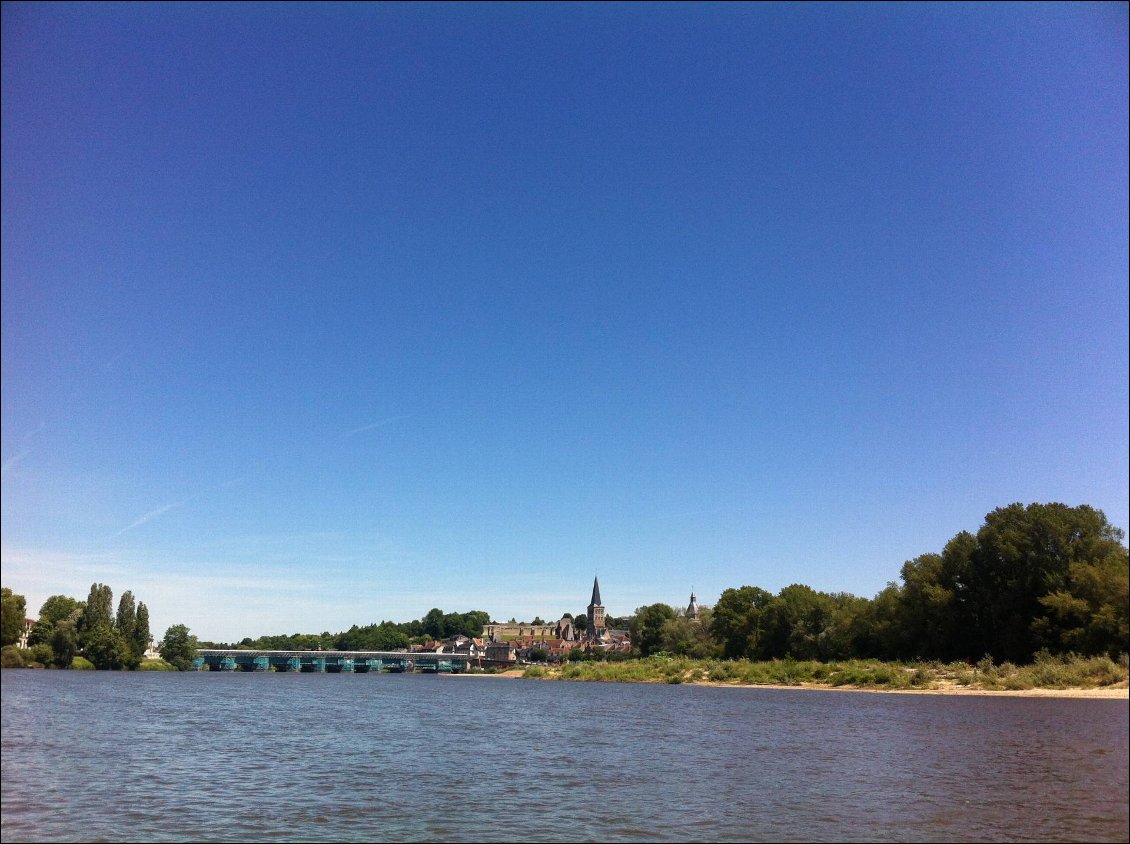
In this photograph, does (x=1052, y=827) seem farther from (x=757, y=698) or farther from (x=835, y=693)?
(x=835, y=693)

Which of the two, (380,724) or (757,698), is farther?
(757,698)

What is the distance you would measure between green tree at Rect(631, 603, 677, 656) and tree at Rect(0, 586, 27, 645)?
428 ft

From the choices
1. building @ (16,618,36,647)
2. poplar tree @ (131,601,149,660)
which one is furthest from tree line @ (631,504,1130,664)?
building @ (16,618,36,647)

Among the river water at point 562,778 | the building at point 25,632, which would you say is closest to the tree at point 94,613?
the river water at point 562,778

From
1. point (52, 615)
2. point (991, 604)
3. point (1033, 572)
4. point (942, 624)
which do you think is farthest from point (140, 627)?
point (942, 624)

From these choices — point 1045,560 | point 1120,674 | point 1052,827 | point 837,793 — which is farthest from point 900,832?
point 1045,560

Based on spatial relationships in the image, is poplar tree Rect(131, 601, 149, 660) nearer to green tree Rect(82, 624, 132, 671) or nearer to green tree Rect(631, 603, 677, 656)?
green tree Rect(82, 624, 132, 671)

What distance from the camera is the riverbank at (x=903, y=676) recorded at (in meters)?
45.1

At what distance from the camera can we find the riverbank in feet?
148

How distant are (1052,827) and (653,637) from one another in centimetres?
12658

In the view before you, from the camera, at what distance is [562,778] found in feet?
78.0

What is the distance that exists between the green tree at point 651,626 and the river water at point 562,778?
323 ft

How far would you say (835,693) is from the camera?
7069 centimetres

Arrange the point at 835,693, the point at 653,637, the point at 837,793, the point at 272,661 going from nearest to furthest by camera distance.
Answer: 1. the point at 837,793
2. the point at 835,693
3. the point at 653,637
4. the point at 272,661
